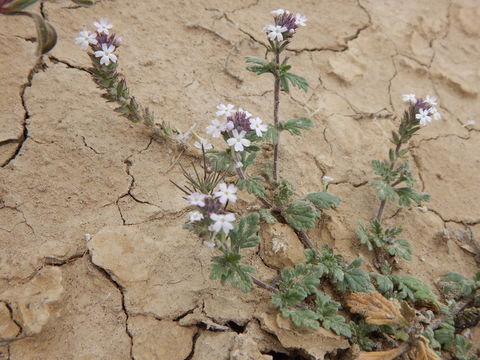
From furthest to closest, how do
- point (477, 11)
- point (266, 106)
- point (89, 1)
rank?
point (477, 11) → point (266, 106) → point (89, 1)

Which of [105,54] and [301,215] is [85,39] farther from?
[301,215]

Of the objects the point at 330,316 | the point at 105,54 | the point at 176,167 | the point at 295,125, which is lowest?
the point at 330,316

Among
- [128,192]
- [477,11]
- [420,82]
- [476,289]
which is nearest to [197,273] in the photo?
[128,192]

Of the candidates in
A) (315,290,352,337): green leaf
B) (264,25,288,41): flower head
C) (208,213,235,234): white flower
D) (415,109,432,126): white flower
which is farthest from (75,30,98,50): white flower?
(415,109,432,126): white flower

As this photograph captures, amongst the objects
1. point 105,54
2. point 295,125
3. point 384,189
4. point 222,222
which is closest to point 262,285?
point 222,222

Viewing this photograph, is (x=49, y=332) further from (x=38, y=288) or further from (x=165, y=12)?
(x=165, y=12)

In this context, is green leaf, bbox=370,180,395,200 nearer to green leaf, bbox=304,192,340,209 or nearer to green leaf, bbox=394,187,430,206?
green leaf, bbox=394,187,430,206

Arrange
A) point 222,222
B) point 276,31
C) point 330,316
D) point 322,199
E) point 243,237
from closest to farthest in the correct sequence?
point 222,222, point 243,237, point 330,316, point 276,31, point 322,199
